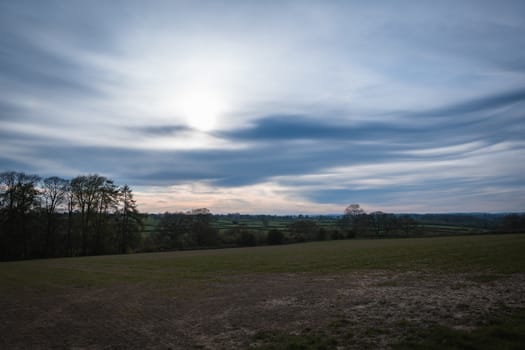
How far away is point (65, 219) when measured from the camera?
6366cm

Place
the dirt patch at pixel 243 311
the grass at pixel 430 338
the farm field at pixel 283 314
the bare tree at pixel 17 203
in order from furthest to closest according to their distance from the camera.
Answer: the bare tree at pixel 17 203, the dirt patch at pixel 243 311, the farm field at pixel 283 314, the grass at pixel 430 338

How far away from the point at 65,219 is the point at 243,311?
6345cm

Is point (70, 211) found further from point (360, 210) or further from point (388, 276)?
point (360, 210)

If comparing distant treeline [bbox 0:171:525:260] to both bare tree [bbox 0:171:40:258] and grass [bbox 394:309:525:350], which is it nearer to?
bare tree [bbox 0:171:40:258]

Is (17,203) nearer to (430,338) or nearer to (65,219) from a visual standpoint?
(65,219)

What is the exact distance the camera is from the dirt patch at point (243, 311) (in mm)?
10531

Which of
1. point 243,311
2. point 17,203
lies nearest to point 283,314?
point 243,311

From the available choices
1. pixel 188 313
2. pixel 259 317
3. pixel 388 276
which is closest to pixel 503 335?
pixel 259 317

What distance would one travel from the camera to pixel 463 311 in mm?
11734

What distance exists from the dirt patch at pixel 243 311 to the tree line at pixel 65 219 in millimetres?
44051

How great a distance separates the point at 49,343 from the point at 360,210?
4812 inches

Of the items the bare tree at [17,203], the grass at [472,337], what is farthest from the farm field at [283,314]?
the bare tree at [17,203]

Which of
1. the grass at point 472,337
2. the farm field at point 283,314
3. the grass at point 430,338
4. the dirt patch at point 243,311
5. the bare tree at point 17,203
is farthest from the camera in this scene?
the bare tree at point 17,203

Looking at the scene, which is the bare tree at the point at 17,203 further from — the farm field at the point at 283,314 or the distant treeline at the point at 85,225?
the farm field at the point at 283,314
